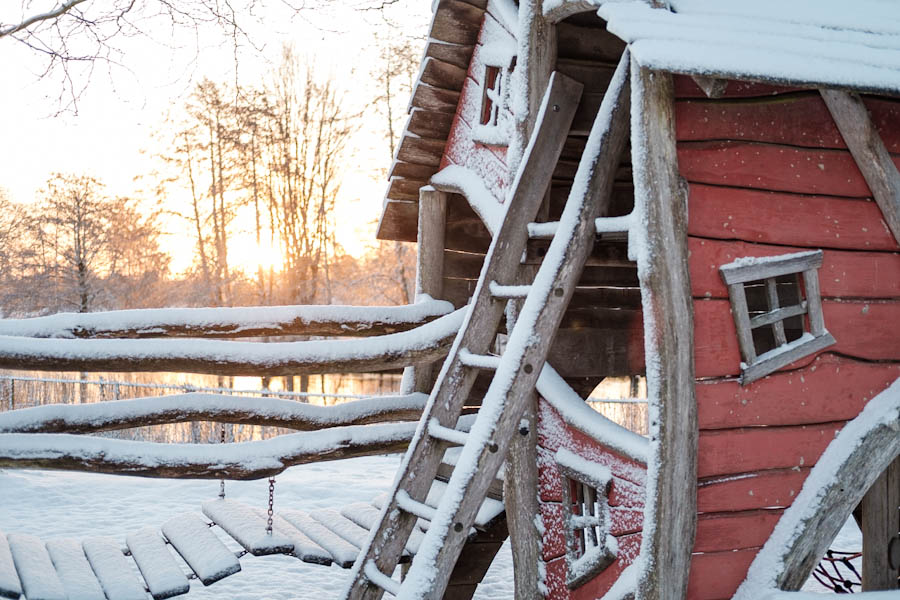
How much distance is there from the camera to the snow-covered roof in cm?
265

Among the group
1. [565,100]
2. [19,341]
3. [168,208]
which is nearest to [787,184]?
[565,100]

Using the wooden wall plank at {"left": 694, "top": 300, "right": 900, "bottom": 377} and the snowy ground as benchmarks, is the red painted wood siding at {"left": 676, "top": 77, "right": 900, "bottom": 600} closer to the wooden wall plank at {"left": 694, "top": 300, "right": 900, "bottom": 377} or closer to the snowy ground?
the wooden wall plank at {"left": 694, "top": 300, "right": 900, "bottom": 377}

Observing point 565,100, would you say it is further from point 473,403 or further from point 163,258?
point 163,258

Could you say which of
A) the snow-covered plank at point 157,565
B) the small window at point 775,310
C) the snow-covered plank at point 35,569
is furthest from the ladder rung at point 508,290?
the snow-covered plank at point 35,569

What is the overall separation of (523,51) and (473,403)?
9.75 feet

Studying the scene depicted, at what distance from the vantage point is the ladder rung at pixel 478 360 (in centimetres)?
371

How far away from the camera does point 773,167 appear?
10.3 feet

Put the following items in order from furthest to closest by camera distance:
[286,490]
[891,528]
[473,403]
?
[286,490] < [473,403] < [891,528]

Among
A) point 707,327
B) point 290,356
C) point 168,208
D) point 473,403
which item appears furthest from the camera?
point 168,208

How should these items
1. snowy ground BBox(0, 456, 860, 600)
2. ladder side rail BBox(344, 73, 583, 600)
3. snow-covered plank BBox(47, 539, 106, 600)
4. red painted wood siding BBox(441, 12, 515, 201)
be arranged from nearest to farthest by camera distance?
1. ladder side rail BBox(344, 73, 583, 600)
2. snow-covered plank BBox(47, 539, 106, 600)
3. red painted wood siding BBox(441, 12, 515, 201)
4. snowy ground BBox(0, 456, 860, 600)

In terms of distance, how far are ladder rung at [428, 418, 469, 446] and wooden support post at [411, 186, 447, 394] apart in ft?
7.78

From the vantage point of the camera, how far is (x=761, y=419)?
3098 millimetres

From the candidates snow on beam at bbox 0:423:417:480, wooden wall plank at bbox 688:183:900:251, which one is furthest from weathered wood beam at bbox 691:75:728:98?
snow on beam at bbox 0:423:417:480

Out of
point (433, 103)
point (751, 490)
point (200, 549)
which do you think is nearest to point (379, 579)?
point (200, 549)
